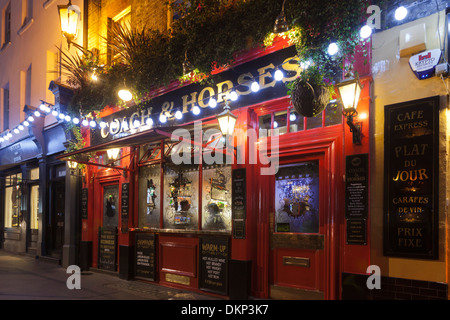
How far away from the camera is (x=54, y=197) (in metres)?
13.4

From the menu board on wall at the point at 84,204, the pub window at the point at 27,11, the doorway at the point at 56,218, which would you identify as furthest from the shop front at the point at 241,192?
the pub window at the point at 27,11

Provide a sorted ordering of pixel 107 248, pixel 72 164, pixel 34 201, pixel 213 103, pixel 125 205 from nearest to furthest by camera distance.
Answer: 1. pixel 213 103
2. pixel 125 205
3. pixel 107 248
4. pixel 72 164
5. pixel 34 201

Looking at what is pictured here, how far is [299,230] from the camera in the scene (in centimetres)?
652

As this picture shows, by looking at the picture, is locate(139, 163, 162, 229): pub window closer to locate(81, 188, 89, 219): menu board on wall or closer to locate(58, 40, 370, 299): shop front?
locate(58, 40, 370, 299): shop front

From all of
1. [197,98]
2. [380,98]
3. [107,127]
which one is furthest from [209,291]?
[107,127]

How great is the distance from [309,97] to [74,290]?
672 cm

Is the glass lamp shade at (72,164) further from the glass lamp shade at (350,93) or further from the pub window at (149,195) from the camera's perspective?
the glass lamp shade at (350,93)

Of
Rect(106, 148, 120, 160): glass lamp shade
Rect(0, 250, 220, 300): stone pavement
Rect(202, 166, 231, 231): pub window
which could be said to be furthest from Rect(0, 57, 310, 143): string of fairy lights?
Rect(0, 250, 220, 300): stone pavement

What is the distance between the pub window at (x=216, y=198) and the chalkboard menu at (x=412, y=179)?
3364 mm

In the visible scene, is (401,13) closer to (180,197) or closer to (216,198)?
(216,198)

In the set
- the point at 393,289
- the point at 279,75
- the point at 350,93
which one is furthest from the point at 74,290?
the point at 350,93
